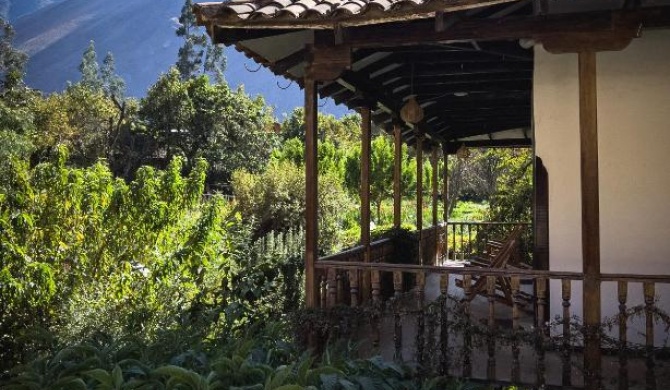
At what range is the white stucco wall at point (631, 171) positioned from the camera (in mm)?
5480

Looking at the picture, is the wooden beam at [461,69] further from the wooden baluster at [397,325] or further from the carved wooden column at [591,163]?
the wooden baluster at [397,325]

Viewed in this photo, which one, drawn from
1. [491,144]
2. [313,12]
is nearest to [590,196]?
[313,12]

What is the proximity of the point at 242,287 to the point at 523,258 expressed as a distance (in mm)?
6265

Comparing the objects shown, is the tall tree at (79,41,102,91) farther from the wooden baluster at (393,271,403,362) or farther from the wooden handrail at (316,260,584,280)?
the wooden baluster at (393,271,403,362)

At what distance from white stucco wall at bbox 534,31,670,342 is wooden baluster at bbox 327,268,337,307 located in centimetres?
193

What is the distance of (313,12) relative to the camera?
4.66 meters

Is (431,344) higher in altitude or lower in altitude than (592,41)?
lower

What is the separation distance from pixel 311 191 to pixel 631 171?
270 centimetres

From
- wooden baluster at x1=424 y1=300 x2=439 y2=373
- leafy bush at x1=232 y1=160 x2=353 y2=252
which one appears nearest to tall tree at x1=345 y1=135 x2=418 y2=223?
leafy bush at x1=232 y1=160 x2=353 y2=252

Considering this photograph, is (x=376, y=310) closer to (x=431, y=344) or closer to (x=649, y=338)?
(x=431, y=344)

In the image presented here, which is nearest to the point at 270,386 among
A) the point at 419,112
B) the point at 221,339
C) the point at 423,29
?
the point at 221,339

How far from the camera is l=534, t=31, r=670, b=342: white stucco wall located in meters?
5.48

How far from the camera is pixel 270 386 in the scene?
3.52 meters

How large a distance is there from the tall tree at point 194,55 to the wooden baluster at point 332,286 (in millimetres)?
61426
